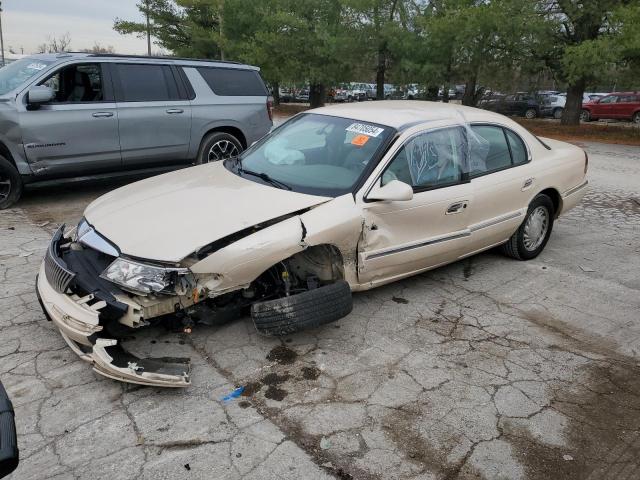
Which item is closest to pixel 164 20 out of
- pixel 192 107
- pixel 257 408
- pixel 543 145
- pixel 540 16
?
pixel 540 16

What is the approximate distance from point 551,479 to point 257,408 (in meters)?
1.59

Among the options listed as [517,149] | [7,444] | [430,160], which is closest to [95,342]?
[7,444]

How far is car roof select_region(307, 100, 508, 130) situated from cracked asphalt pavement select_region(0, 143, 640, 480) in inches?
58.2

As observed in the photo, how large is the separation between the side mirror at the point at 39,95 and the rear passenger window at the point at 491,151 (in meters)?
4.92

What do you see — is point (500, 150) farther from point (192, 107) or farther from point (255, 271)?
point (192, 107)

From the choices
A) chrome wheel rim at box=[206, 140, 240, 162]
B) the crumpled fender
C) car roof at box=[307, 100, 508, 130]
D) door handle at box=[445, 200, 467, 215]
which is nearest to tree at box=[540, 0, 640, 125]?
chrome wheel rim at box=[206, 140, 240, 162]

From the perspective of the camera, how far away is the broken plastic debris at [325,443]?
2799mm

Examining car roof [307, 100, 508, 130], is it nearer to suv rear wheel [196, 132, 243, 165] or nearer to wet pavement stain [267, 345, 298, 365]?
wet pavement stain [267, 345, 298, 365]

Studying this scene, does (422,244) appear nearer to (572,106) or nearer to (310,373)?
(310,373)

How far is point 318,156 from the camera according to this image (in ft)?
14.6

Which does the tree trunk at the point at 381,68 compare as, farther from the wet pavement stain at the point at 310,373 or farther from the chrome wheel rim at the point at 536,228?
the wet pavement stain at the point at 310,373

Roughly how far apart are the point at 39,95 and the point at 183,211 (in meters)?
3.79

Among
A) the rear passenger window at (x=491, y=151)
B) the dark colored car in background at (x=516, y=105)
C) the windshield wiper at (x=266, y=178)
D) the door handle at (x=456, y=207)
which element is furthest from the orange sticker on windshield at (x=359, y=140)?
the dark colored car in background at (x=516, y=105)

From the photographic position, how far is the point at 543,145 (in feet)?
18.7
